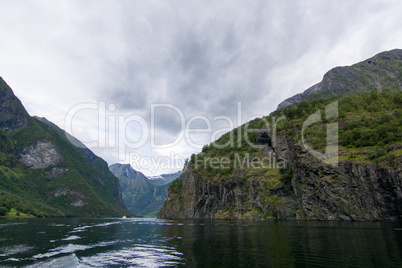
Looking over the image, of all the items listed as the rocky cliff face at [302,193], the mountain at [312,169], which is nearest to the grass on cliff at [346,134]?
the mountain at [312,169]

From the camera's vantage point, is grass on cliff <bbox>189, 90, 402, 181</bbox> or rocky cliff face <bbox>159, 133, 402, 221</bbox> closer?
rocky cliff face <bbox>159, 133, 402, 221</bbox>

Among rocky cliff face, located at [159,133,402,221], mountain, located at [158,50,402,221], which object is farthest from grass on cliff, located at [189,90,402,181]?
rocky cliff face, located at [159,133,402,221]

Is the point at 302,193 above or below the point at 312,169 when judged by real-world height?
below

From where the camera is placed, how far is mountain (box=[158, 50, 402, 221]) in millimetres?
69438

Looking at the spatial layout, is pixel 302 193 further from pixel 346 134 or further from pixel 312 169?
pixel 346 134

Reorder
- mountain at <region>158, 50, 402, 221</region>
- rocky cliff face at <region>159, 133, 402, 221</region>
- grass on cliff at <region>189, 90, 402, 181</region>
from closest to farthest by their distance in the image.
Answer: rocky cliff face at <region>159, 133, 402, 221</region> → mountain at <region>158, 50, 402, 221</region> → grass on cliff at <region>189, 90, 402, 181</region>

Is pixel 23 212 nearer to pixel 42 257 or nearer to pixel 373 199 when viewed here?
pixel 42 257

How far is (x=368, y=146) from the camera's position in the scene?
77125 millimetres

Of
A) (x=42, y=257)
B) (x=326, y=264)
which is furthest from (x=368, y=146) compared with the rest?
(x=42, y=257)

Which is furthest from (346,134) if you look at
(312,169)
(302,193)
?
(302,193)

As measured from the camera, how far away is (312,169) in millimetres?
89250

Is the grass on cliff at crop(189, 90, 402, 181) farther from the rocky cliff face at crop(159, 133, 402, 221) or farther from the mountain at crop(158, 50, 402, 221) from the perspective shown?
the rocky cliff face at crop(159, 133, 402, 221)

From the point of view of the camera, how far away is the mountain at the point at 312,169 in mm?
69438

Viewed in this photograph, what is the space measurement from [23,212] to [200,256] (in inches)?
8010
